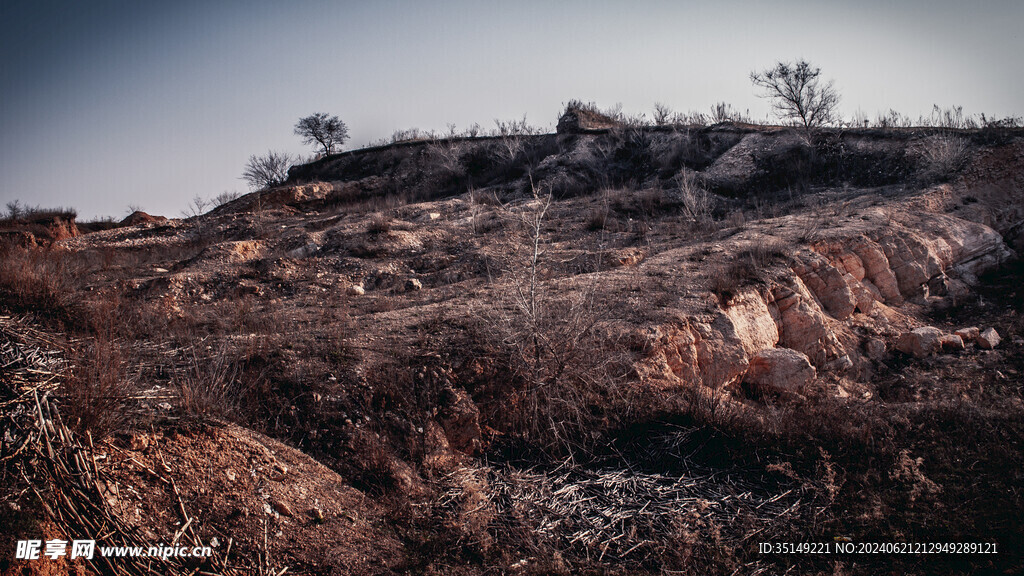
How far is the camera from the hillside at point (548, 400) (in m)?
3.35

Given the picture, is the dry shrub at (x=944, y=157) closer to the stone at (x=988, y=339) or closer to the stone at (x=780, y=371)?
the stone at (x=988, y=339)

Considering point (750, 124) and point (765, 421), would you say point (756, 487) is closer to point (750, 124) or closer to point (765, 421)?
point (765, 421)

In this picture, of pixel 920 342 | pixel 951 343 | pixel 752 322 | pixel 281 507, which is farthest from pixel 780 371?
pixel 281 507

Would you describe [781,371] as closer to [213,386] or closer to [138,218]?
[213,386]

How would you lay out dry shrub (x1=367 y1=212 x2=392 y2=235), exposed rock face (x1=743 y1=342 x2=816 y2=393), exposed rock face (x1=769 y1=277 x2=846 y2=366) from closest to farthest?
exposed rock face (x1=743 y1=342 x2=816 y2=393), exposed rock face (x1=769 y1=277 x2=846 y2=366), dry shrub (x1=367 y1=212 x2=392 y2=235)

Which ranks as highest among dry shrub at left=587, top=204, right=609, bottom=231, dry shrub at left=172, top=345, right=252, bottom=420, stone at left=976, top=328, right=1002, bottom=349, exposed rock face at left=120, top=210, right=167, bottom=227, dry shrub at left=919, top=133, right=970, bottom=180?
exposed rock face at left=120, top=210, right=167, bottom=227

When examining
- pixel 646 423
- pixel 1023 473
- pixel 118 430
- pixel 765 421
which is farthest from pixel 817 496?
pixel 118 430

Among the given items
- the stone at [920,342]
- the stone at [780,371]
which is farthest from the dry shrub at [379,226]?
the stone at [920,342]

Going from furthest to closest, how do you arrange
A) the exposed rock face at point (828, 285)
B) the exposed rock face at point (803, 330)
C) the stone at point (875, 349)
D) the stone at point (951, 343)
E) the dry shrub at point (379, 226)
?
the dry shrub at point (379, 226) → the exposed rock face at point (828, 285) → the stone at point (875, 349) → the stone at point (951, 343) → the exposed rock face at point (803, 330)

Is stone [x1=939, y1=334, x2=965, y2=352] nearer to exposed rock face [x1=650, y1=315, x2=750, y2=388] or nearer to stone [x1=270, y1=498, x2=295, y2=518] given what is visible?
exposed rock face [x1=650, y1=315, x2=750, y2=388]

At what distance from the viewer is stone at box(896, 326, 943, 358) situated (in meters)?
7.43

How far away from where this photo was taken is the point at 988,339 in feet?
24.4

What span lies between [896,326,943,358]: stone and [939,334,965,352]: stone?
0.07 meters

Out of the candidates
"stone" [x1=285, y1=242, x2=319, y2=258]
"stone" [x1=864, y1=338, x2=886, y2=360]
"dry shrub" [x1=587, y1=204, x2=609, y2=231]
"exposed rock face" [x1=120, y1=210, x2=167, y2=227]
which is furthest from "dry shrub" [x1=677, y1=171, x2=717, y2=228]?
"exposed rock face" [x1=120, y1=210, x2=167, y2=227]
